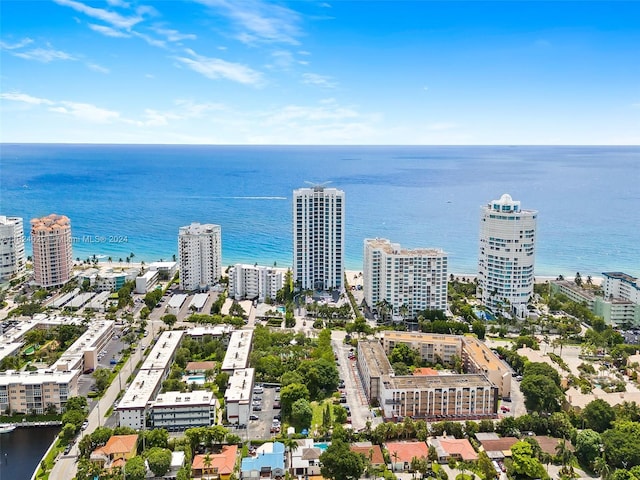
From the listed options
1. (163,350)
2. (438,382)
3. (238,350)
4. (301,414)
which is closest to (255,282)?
(238,350)

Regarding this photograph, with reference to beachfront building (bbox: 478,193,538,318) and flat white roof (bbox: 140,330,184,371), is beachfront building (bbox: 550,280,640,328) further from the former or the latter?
flat white roof (bbox: 140,330,184,371)

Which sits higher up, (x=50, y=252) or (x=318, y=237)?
(x=318, y=237)

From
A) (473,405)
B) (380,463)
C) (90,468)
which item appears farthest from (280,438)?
(473,405)

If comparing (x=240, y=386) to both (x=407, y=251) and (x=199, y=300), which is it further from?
(x=407, y=251)

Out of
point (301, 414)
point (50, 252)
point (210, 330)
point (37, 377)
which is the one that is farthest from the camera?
point (50, 252)

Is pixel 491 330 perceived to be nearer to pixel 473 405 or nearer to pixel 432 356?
pixel 432 356

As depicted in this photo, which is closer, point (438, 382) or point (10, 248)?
point (438, 382)
